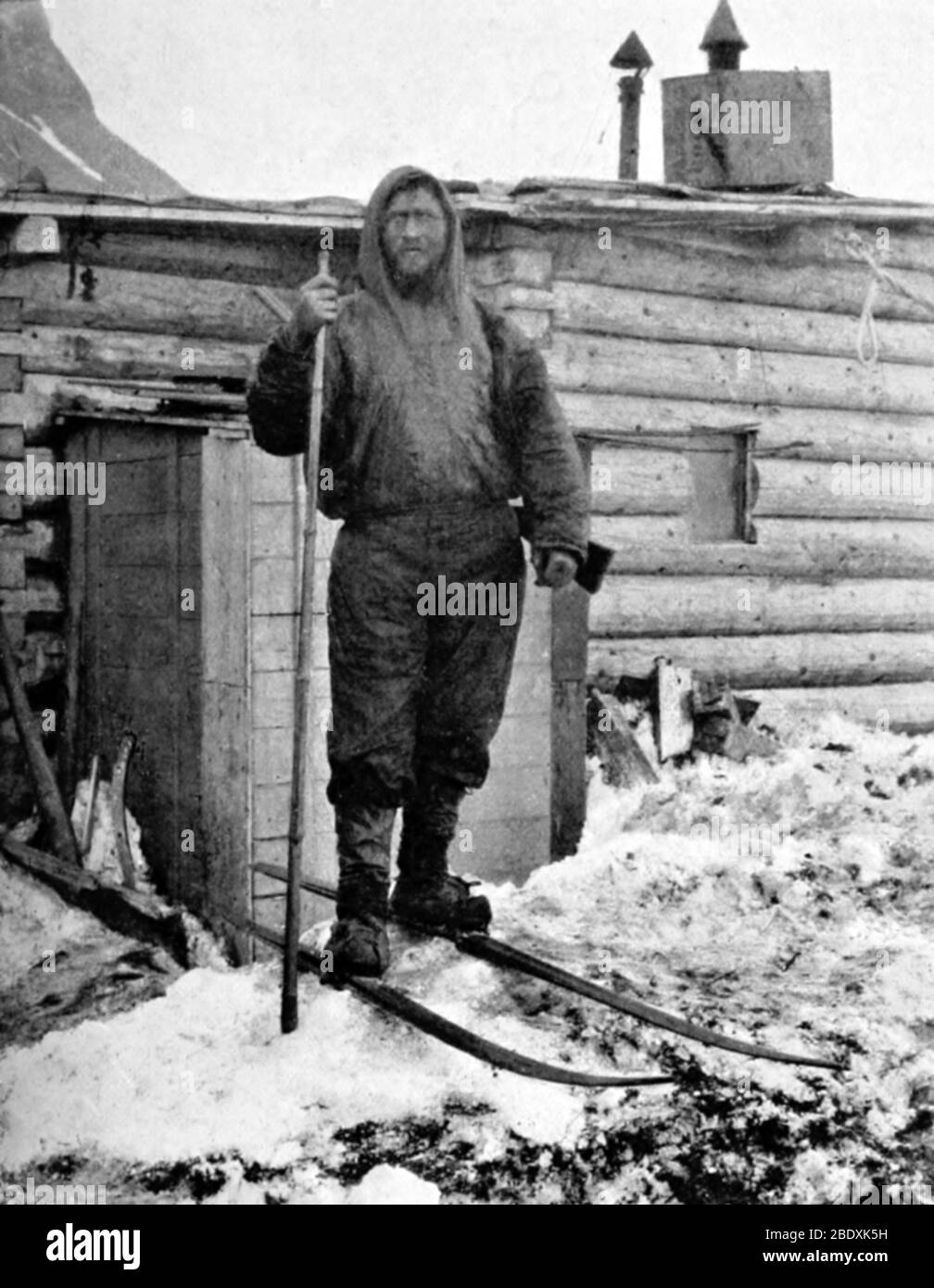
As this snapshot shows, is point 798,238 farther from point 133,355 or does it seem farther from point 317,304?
point 317,304

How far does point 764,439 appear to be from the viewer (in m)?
8.88

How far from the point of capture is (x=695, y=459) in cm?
877

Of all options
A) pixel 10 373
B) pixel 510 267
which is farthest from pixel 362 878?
pixel 510 267

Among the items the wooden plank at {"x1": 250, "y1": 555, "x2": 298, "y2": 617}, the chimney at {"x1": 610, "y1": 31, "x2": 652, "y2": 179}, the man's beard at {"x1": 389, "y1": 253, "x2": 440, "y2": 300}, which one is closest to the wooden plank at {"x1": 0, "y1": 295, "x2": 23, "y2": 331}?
the wooden plank at {"x1": 250, "y1": 555, "x2": 298, "y2": 617}

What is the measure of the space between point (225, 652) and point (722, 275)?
4517 mm

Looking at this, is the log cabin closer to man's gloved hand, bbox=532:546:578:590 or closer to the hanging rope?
the hanging rope

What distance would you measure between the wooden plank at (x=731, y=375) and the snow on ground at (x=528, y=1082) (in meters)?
3.80

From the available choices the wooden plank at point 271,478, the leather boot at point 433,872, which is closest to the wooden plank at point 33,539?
the wooden plank at point 271,478

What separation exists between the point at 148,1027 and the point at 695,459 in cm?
579

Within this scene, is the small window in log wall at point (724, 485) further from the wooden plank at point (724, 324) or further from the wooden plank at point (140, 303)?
the wooden plank at point (140, 303)

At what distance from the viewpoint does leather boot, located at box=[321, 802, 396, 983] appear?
4215mm

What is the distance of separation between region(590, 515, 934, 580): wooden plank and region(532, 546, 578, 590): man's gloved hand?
3876 millimetres
